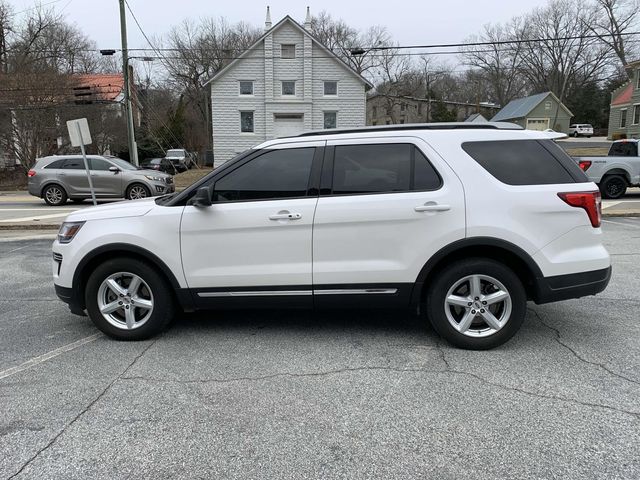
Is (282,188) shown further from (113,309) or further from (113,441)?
(113,441)

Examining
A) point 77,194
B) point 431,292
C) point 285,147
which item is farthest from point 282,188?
point 77,194

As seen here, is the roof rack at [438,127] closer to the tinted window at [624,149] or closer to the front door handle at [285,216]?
the front door handle at [285,216]

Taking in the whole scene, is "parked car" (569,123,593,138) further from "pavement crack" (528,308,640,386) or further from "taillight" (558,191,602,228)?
"taillight" (558,191,602,228)

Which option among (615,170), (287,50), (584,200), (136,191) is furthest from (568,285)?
(287,50)

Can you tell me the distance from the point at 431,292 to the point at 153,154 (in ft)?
142

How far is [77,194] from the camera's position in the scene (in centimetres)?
1714

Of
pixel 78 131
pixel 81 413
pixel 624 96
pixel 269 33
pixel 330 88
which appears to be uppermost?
pixel 269 33

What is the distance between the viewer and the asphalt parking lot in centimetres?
267

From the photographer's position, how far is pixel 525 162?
13.4ft

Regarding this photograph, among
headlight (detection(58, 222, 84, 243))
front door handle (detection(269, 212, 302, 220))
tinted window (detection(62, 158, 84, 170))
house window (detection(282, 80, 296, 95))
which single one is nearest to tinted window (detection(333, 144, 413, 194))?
front door handle (detection(269, 212, 302, 220))

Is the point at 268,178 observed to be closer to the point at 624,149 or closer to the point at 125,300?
the point at 125,300

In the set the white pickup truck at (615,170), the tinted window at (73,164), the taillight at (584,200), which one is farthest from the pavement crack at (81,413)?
the white pickup truck at (615,170)

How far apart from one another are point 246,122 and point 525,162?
96.4ft

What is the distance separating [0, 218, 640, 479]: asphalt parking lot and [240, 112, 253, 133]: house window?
27.9 meters
